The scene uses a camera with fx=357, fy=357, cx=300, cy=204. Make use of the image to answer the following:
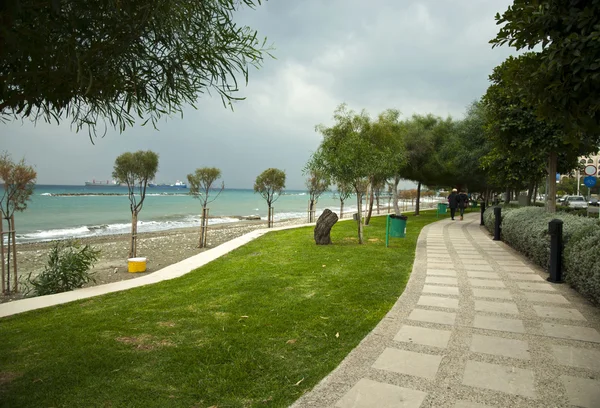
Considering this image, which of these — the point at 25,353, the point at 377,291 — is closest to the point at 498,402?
the point at 377,291

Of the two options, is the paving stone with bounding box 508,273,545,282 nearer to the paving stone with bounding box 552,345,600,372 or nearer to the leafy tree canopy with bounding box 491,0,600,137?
the paving stone with bounding box 552,345,600,372

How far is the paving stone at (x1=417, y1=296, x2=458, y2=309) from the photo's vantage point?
18.2 ft

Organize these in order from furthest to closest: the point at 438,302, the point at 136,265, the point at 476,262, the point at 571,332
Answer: the point at 136,265, the point at 476,262, the point at 438,302, the point at 571,332

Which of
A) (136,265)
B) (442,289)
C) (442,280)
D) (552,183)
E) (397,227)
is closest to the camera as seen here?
(442,289)

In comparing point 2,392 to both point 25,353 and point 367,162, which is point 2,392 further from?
point 367,162

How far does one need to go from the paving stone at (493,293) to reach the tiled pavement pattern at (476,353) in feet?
0.06

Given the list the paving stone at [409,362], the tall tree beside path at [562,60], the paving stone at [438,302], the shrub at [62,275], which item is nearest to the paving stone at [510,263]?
the paving stone at [438,302]

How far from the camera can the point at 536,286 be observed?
6.71 meters

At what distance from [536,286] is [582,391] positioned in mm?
4200

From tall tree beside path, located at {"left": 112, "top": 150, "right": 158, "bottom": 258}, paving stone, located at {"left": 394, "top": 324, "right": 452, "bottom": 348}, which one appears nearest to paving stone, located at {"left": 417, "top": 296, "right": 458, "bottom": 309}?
paving stone, located at {"left": 394, "top": 324, "right": 452, "bottom": 348}

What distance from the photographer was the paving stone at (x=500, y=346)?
3.78 m

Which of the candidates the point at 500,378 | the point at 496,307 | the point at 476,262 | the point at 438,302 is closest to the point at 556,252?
the point at 476,262

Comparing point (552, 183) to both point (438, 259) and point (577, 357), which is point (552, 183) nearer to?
point (438, 259)

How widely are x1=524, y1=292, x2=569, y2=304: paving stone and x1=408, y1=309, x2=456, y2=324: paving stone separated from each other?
1844 millimetres
